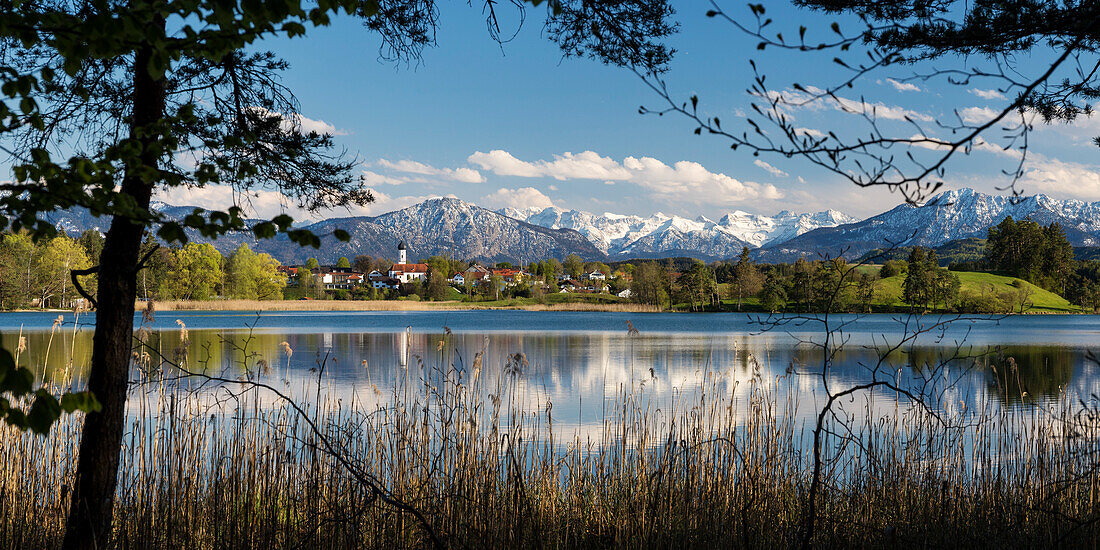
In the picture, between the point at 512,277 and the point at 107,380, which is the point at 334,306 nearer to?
the point at 107,380

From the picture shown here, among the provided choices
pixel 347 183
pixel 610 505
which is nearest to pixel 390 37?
pixel 347 183

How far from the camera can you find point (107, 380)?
3561 millimetres

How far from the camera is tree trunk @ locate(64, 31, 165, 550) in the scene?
3.54m

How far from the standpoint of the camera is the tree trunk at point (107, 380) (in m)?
3.54

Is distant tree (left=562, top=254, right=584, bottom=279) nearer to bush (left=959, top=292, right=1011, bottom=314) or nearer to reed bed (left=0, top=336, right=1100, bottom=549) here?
bush (left=959, top=292, right=1011, bottom=314)

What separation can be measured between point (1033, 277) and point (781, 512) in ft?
297

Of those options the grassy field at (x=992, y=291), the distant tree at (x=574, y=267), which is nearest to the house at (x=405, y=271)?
the distant tree at (x=574, y=267)

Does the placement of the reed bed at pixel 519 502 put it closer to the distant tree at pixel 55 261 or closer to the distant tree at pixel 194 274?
the distant tree at pixel 55 261

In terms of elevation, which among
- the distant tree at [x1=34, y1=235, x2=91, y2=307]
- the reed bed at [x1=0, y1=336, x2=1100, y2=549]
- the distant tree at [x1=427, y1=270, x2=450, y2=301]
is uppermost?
the distant tree at [x1=34, y1=235, x2=91, y2=307]

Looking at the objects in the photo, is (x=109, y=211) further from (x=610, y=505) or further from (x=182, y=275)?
Answer: (x=182, y=275)

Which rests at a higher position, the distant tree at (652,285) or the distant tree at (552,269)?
the distant tree at (552,269)

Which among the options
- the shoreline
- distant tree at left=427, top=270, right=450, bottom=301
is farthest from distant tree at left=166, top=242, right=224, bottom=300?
distant tree at left=427, top=270, right=450, bottom=301

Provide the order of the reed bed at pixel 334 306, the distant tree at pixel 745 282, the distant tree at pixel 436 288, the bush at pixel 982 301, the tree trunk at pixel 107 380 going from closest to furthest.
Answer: the tree trunk at pixel 107 380
the reed bed at pixel 334 306
the bush at pixel 982 301
the distant tree at pixel 745 282
the distant tree at pixel 436 288

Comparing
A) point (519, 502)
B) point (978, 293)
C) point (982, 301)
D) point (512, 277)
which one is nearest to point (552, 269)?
point (512, 277)
